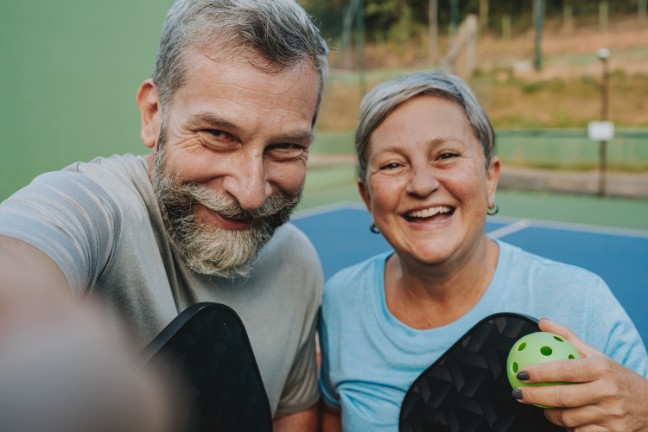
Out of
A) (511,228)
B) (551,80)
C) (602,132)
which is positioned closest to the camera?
(511,228)

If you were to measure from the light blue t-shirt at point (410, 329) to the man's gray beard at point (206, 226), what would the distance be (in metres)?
0.60

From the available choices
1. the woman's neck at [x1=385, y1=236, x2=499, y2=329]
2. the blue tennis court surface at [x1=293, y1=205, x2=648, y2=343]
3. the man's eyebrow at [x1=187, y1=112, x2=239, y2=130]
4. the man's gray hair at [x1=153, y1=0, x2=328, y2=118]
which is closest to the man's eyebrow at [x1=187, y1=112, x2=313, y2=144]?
the man's eyebrow at [x1=187, y1=112, x2=239, y2=130]

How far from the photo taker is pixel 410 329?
6.45 ft

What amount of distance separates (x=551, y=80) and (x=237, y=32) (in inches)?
987

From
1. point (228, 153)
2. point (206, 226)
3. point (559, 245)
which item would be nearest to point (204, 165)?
point (228, 153)

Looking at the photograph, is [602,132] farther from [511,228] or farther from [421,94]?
[421,94]

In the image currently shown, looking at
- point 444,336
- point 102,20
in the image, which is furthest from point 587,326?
point 102,20

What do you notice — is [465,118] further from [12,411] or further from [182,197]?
[12,411]

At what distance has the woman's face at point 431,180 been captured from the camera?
1.89 metres

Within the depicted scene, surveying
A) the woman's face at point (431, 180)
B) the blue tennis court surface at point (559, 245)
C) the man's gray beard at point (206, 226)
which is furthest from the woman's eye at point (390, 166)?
the blue tennis court surface at point (559, 245)

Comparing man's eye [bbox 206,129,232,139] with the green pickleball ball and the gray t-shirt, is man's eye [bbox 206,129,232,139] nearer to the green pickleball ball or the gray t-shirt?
the gray t-shirt

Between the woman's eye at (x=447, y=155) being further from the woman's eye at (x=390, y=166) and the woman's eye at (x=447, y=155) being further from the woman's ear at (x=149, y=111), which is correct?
the woman's ear at (x=149, y=111)

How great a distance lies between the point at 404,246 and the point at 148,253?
87 centimetres

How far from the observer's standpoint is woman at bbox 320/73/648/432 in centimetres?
186
